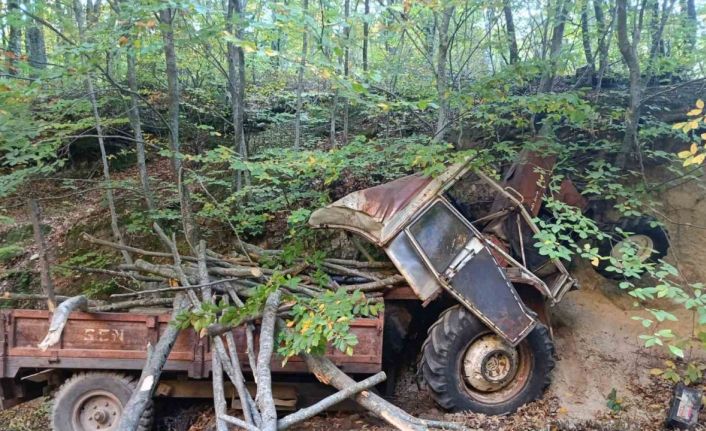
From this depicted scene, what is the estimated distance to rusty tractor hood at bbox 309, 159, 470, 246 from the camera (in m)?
4.38

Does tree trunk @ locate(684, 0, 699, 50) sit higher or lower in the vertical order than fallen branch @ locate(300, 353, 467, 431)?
higher

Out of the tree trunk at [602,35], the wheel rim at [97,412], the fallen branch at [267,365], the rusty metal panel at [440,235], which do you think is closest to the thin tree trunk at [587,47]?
the tree trunk at [602,35]

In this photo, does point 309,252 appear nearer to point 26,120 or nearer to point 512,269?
point 512,269

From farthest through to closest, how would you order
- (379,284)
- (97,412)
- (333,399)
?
1. (379,284)
2. (97,412)
3. (333,399)

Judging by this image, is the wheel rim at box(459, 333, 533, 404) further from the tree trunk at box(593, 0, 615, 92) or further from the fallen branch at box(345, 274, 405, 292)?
the tree trunk at box(593, 0, 615, 92)

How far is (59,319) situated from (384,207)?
3075mm

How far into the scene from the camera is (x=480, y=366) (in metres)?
4.39

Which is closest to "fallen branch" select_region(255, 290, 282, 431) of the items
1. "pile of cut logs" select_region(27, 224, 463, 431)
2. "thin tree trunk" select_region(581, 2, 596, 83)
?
"pile of cut logs" select_region(27, 224, 463, 431)

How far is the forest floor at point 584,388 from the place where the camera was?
4.21m

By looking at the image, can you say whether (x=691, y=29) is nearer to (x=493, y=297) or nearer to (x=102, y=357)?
(x=493, y=297)

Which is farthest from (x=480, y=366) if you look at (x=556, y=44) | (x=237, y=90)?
(x=237, y=90)

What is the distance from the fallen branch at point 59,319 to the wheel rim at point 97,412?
68 cm

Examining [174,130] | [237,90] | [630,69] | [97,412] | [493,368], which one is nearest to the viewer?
[97,412]

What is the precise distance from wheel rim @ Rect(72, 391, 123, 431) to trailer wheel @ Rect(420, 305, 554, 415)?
3026 mm
